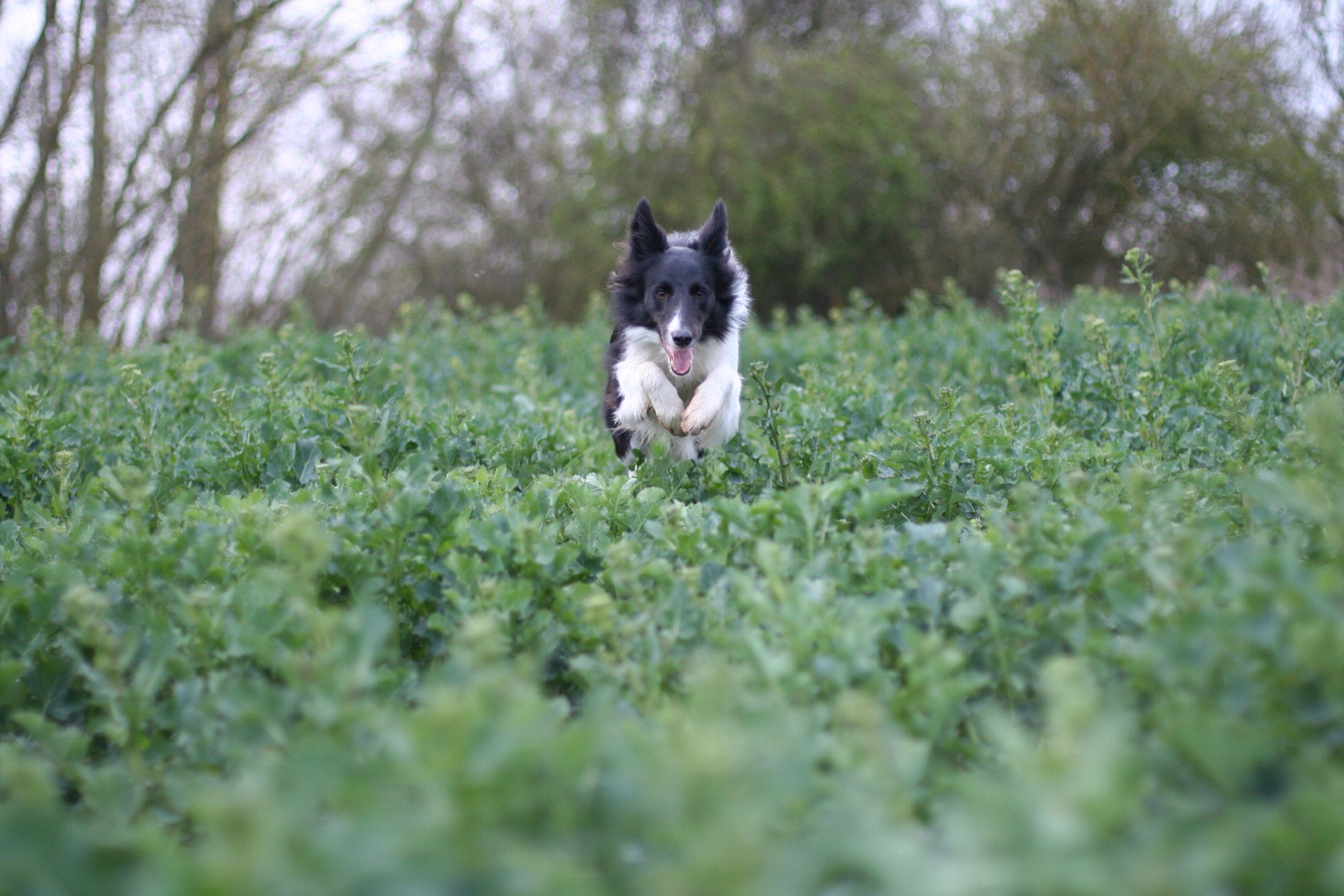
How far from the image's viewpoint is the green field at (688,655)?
1.39 metres

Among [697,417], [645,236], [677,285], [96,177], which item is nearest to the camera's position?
[697,417]

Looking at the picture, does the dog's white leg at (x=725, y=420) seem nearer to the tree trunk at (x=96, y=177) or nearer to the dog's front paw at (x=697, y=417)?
the dog's front paw at (x=697, y=417)

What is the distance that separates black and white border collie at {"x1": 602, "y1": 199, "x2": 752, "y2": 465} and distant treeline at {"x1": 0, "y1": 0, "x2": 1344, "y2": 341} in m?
7.10

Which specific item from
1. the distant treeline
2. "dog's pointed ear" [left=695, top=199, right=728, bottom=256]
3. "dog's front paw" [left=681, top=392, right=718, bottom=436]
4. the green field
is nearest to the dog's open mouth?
"dog's front paw" [left=681, top=392, right=718, bottom=436]

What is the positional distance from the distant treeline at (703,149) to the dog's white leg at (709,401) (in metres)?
7.84

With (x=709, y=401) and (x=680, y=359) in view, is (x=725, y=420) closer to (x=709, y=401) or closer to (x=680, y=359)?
(x=709, y=401)

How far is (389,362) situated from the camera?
7715 mm

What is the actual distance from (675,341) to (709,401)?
378mm

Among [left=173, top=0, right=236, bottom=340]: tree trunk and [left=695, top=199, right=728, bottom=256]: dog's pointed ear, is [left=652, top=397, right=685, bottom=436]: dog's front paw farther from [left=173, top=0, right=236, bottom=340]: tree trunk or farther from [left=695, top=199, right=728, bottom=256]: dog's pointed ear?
[left=173, top=0, right=236, bottom=340]: tree trunk

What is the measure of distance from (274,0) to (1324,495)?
42.3 ft

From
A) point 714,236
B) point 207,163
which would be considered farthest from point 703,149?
point 714,236

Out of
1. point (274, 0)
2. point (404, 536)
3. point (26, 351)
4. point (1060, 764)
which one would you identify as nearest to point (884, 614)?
point (1060, 764)

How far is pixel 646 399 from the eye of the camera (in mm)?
5027

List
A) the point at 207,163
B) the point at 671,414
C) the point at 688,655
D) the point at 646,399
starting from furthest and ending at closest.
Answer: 1. the point at 207,163
2. the point at 646,399
3. the point at 671,414
4. the point at 688,655
